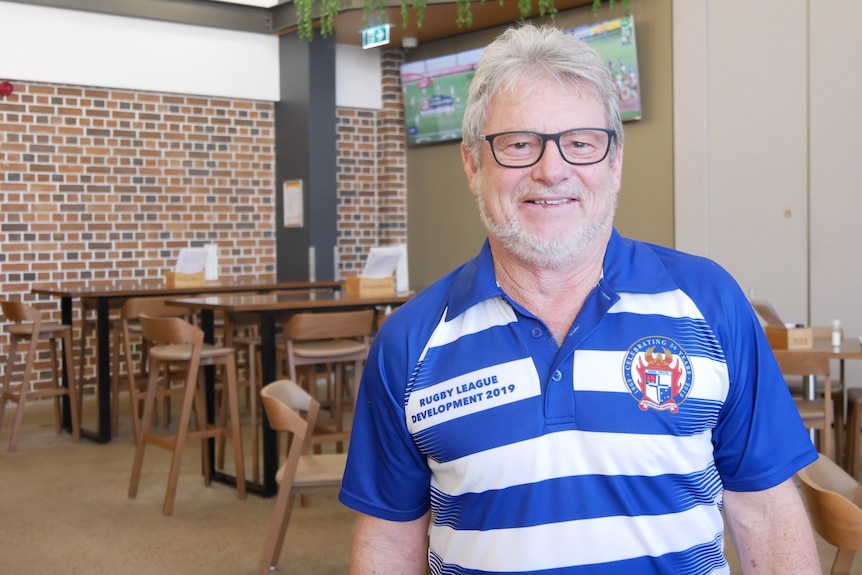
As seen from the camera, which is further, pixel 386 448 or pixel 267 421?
pixel 267 421

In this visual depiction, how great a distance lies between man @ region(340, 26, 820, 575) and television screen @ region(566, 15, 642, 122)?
5.71 m

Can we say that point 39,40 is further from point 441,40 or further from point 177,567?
point 177,567

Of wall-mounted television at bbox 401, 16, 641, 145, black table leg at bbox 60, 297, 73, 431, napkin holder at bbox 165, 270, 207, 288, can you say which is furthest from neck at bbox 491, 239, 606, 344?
wall-mounted television at bbox 401, 16, 641, 145

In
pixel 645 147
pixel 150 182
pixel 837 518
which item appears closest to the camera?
pixel 837 518

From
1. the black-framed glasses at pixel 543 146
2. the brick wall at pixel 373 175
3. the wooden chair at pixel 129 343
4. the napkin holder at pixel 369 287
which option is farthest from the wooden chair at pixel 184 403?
the brick wall at pixel 373 175

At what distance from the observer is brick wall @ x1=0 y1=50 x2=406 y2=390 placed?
7.29 meters

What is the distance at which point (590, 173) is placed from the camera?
1360mm

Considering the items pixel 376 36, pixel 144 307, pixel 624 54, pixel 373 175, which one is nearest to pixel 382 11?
pixel 376 36

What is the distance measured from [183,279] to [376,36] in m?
2.62

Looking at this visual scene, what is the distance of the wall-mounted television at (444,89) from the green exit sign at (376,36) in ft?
2.38

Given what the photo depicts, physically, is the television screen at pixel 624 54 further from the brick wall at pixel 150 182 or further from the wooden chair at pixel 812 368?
the wooden chair at pixel 812 368

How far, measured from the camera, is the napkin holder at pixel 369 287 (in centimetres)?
565

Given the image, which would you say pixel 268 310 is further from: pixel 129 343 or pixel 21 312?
pixel 21 312

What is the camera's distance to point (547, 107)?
133 cm
